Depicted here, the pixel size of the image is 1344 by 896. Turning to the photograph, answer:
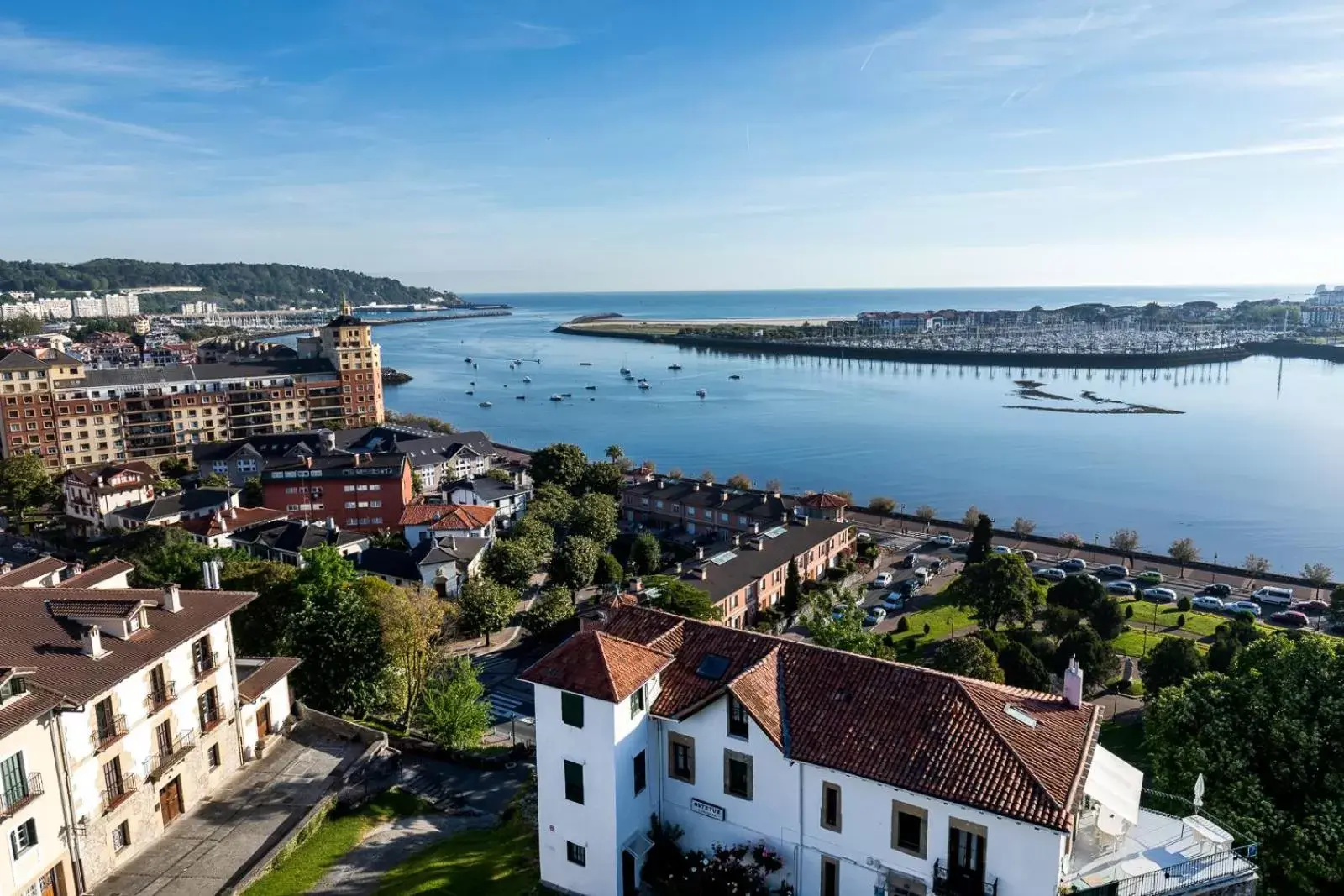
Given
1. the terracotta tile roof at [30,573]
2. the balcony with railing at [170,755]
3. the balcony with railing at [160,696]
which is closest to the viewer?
the balcony with railing at [170,755]

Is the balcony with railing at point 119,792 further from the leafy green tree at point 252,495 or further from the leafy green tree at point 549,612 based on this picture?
the leafy green tree at point 252,495

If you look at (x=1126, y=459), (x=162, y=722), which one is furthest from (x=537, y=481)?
(x=1126, y=459)

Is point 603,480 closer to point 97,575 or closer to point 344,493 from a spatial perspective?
point 344,493

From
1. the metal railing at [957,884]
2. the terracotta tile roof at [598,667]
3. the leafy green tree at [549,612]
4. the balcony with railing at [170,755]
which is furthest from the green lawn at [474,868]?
the leafy green tree at [549,612]

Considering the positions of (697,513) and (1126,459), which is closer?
(697,513)

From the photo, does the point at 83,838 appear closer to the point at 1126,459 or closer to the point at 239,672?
the point at 239,672

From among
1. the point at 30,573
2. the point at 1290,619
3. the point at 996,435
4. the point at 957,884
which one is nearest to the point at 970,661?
the point at 957,884

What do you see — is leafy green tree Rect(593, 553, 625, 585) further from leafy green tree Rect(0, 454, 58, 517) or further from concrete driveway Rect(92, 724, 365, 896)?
leafy green tree Rect(0, 454, 58, 517)
